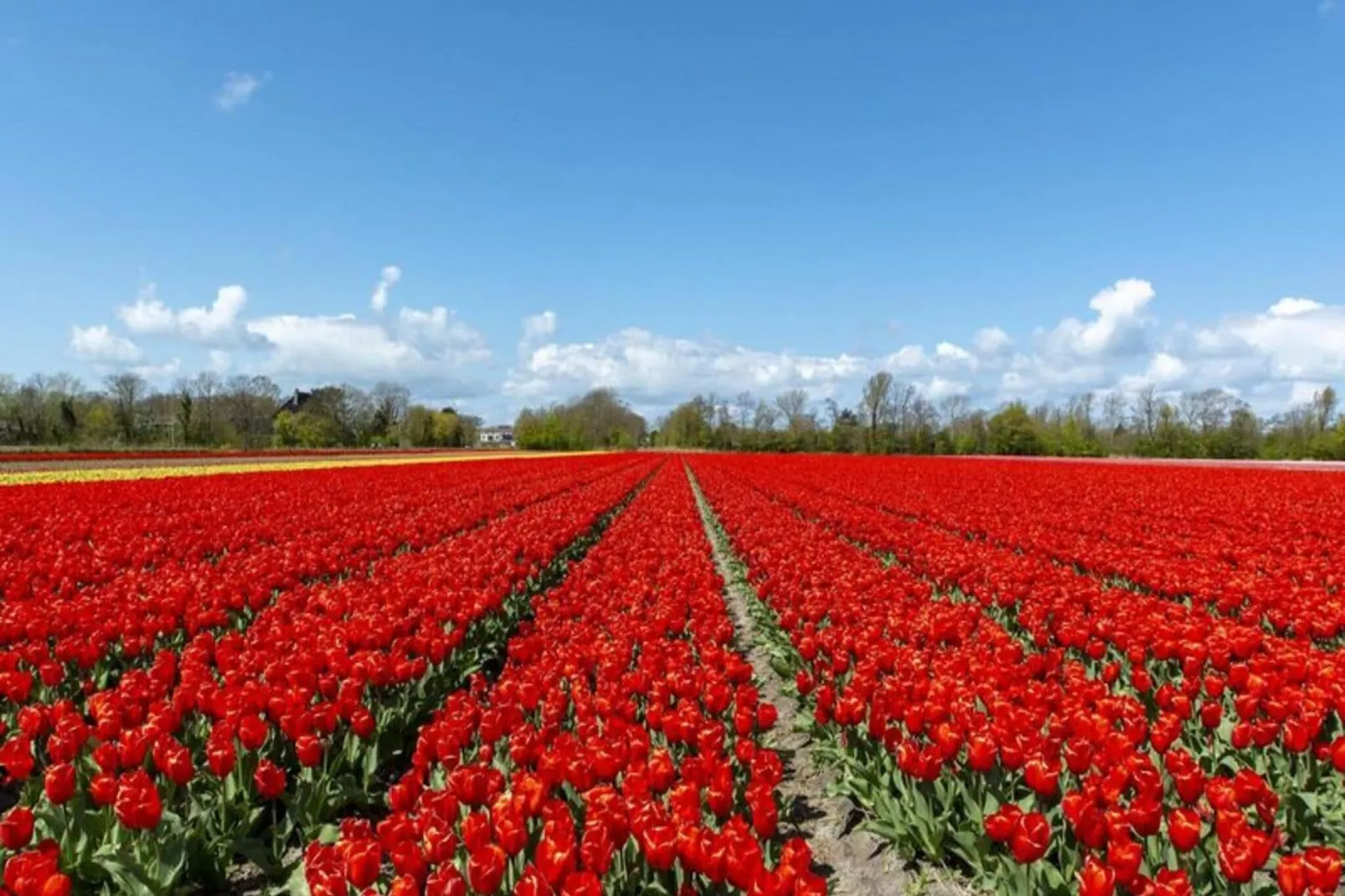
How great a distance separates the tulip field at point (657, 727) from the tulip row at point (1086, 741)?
0.02m

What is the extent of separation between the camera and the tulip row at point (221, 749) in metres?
3.15

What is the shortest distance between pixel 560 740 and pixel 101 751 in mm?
1904

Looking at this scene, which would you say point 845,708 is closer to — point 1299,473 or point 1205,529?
point 1205,529

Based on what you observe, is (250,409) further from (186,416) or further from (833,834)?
(833,834)

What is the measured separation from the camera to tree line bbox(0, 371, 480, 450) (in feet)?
237

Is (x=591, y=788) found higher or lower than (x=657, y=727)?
higher

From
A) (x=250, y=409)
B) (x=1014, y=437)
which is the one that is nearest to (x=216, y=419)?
(x=250, y=409)

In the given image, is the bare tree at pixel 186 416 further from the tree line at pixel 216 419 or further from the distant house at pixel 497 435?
the distant house at pixel 497 435

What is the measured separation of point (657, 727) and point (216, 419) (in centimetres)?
9630

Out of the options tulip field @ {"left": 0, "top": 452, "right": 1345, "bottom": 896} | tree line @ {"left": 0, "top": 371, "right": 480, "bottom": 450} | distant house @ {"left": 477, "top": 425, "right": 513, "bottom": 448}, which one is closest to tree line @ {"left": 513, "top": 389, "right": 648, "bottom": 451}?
tree line @ {"left": 0, "top": 371, "right": 480, "bottom": 450}

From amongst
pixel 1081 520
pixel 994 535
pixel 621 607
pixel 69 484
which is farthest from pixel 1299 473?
pixel 69 484

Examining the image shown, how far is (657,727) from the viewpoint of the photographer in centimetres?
423

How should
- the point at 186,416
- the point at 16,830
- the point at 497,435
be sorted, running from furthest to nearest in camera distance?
1. the point at 497,435
2. the point at 186,416
3. the point at 16,830

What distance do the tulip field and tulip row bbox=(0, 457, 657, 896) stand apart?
0.06 feet
